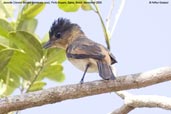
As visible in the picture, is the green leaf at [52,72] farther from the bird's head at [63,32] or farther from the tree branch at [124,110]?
the tree branch at [124,110]

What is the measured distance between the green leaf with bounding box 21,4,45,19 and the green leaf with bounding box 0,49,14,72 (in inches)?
8.8

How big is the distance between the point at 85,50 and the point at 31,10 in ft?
1.24

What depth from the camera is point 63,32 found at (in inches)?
148

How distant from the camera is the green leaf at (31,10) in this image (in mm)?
3084

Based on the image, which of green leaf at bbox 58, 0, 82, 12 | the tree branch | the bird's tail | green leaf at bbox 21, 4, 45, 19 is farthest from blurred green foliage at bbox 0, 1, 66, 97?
the tree branch

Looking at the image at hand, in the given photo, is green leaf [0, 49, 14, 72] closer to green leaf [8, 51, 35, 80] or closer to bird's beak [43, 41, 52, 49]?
green leaf [8, 51, 35, 80]

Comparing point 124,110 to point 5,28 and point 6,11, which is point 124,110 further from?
point 6,11

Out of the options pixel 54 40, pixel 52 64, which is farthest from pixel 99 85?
pixel 54 40

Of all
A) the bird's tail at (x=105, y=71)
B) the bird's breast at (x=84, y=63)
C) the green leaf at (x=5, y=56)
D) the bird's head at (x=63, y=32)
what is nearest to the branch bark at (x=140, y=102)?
the bird's tail at (x=105, y=71)

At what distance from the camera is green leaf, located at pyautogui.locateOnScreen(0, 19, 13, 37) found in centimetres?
304

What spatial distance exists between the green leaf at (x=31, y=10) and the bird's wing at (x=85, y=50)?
12.1 inches

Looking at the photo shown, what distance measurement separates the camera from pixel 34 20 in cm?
315

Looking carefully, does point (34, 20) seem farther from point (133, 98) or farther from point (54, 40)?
point (133, 98)

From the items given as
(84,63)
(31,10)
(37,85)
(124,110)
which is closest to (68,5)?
(31,10)
